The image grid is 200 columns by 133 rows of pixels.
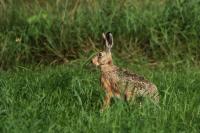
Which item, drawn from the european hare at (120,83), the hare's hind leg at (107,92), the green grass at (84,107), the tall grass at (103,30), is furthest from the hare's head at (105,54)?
the tall grass at (103,30)

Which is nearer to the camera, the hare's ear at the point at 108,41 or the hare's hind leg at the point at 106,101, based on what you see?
the hare's hind leg at the point at 106,101

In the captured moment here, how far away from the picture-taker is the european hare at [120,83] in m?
5.95

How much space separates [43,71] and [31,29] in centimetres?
138

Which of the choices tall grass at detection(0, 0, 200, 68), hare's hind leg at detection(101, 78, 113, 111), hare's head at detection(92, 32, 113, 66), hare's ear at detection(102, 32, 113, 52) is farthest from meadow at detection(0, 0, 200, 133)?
hare's ear at detection(102, 32, 113, 52)

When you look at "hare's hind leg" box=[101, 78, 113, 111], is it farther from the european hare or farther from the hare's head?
the hare's head

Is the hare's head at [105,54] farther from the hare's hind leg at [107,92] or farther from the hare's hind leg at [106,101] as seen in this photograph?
the hare's hind leg at [106,101]

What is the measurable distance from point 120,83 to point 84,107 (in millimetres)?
440

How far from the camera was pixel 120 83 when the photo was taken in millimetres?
6105

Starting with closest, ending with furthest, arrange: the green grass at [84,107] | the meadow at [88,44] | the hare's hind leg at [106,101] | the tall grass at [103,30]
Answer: the green grass at [84,107] < the hare's hind leg at [106,101] < the meadow at [88,44] < the tall grass at [103,30]

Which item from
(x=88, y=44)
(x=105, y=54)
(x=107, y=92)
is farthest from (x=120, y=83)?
(x=88, y=44)

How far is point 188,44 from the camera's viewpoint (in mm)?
8945

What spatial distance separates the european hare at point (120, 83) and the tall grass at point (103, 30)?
2.74 m

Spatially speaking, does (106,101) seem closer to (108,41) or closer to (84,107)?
(84,107)

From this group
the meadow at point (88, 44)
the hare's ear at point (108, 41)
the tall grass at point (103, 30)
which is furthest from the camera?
the tall grass at point (103, 30)
